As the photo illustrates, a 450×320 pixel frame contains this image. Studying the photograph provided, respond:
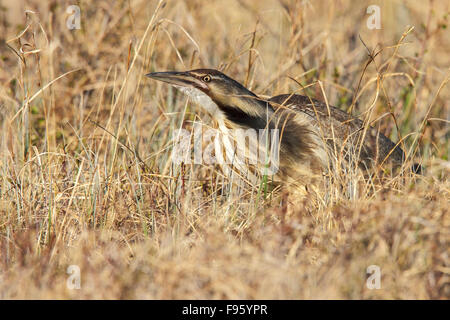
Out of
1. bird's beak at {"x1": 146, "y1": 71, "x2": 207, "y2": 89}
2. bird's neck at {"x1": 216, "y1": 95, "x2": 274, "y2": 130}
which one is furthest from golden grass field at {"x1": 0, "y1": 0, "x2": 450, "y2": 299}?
bird's neck at {"x1": 216, "y1": 95, "x2": 274, "y2": 130}

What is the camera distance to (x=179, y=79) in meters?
3.13

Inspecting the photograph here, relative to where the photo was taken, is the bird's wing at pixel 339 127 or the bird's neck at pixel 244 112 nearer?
the bird's neck at pixel 244 112

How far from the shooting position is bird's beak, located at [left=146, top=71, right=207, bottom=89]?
3.11 metres

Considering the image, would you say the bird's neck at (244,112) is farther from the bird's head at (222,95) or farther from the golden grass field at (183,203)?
the golden grass field at (183,203)

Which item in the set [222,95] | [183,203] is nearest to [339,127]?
[222,95]

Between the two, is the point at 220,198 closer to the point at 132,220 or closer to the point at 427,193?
the point at 132,220

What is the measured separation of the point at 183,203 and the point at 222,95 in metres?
0.53

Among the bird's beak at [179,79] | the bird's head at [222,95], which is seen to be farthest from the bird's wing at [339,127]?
the bird's beak at [179,79]

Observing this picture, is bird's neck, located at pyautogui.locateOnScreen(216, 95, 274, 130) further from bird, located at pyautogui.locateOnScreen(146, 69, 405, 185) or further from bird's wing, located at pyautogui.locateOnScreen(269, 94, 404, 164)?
bird's wing, located at pyautogui.locateOnScreen(269, 94, 404, 164)

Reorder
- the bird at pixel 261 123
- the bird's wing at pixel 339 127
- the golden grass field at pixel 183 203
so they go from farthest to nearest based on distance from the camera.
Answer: the bird's wing at pixel 339 127 < the bird at pixel 261 123 < the golden grass field at pixel 183 203

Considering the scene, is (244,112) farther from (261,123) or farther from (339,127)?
(339,127)

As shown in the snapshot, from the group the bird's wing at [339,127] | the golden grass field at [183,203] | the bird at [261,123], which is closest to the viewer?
the golden grass field at [183,203]

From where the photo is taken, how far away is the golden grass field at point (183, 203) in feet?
6.85
